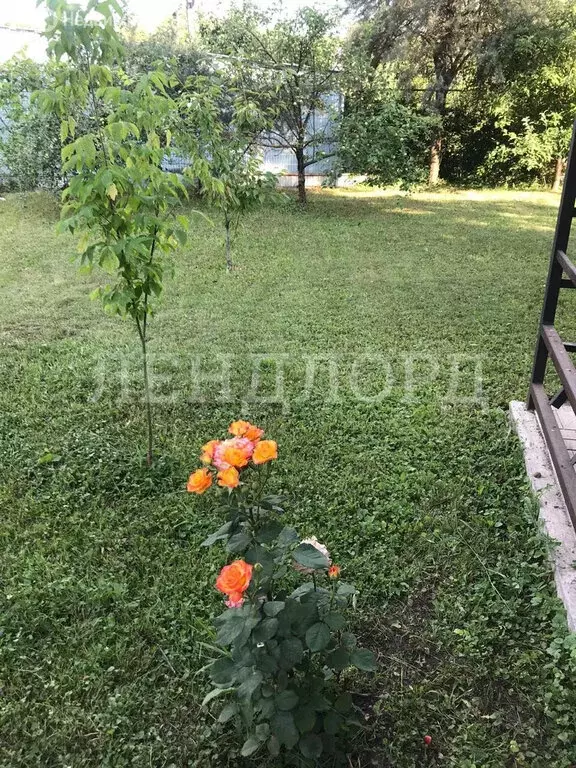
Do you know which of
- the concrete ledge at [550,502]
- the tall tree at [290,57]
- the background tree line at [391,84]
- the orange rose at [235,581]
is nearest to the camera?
the orange rose at [235,581]

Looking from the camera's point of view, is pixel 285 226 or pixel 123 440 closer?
pixel 123 440

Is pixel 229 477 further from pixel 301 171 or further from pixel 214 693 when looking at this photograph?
pixel 301 171

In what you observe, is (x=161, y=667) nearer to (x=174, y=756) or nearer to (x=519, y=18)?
(x=174, y=756)

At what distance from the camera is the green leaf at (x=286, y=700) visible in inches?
55.8

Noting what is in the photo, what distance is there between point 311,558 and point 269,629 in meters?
0.19

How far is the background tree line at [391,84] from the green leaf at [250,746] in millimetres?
5809

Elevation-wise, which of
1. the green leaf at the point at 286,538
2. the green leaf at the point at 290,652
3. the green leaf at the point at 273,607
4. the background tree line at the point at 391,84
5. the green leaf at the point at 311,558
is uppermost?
the background tree line at the point at 391,84

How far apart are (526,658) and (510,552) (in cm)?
52

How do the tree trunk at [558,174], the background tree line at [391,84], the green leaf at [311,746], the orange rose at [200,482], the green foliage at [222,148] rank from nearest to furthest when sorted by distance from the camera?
1. the orange rose at [200,482]
2. the green leaf at [311,746]
3. the green foliage at [222,148]
4. the background tree line at [391,84]
5. the tree trunk at [558,174]

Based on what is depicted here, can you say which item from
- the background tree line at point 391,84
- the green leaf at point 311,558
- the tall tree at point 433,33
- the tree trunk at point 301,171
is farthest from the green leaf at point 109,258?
the tall tree at point 433,33

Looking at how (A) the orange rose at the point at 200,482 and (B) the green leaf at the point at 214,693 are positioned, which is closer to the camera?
(A) the orange rose at the point at 200,482

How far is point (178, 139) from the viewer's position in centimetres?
436

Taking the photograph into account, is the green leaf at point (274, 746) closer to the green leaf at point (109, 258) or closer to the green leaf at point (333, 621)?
the green leaf at point (333, 621)

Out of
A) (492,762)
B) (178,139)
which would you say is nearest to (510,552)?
(492,762)
